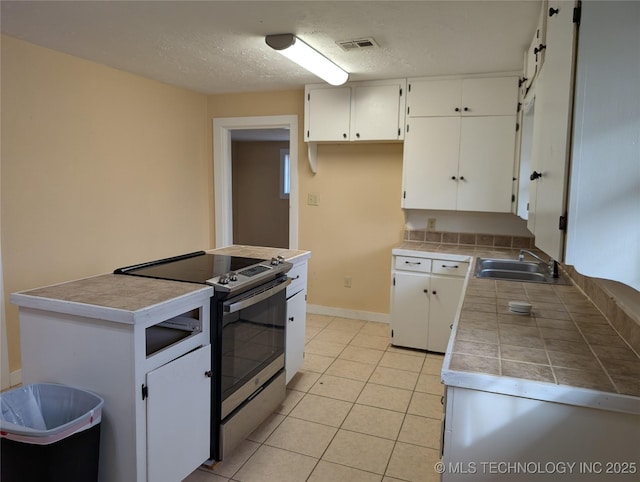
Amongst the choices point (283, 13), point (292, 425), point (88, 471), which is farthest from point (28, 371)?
point (283, 13)

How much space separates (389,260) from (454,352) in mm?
2837

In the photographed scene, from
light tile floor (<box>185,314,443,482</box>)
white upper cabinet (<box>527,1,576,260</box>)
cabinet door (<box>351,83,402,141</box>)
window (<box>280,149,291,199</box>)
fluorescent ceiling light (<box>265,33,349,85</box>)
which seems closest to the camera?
white upper cabinet (<box>527,1,576,260</box>)

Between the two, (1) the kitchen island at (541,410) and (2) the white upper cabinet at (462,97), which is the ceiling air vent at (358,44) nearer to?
(2) the white upper cabinet at (462,97)

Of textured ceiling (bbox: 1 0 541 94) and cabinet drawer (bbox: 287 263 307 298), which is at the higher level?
textured ceiling (bbox: 1 0 541 94)

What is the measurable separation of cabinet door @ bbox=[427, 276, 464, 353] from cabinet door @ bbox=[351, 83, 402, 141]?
1.33 metres

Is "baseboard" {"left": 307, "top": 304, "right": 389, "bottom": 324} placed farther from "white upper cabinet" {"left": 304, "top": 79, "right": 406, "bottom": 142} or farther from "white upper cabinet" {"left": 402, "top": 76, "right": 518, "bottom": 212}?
"white upper cabinet" {"left": 304, "top": 79, "right": 406, "bottom": 142}

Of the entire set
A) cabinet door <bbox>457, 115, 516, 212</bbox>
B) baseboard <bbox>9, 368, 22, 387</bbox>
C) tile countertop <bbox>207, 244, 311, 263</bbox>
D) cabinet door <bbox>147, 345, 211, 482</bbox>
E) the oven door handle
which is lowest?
baseboard <bbox>9, 368, 22, 387</bbox>

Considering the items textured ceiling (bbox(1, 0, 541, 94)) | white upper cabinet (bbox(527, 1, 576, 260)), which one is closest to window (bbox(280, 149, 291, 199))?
textured ceiling (bbox(1, 0, 541, 94))

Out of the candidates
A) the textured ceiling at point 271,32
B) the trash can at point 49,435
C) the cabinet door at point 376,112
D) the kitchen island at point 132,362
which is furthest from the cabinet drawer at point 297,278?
the cabinet door at point 376,112

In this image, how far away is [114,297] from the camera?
1753mm

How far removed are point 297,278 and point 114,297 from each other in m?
1.31

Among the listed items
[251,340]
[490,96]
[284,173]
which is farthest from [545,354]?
[284,173]

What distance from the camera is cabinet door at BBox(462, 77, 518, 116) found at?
344 centimetres

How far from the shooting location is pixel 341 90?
3.95m
